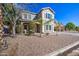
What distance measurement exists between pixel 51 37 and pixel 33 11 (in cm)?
65

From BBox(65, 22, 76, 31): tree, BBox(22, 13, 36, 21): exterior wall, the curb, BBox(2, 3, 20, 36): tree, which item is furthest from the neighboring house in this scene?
the curb

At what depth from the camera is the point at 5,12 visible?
16.3ft

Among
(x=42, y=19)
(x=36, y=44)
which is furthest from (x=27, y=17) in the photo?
(x=36, y=44)

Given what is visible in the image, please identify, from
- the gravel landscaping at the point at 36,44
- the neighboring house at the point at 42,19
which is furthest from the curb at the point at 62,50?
the neighboring house at the point at 42,19

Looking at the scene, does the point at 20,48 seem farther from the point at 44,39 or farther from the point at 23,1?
the point at 23,1

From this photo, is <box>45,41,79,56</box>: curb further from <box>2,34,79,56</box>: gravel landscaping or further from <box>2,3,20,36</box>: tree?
<box>2,3,20,36</box>: tree

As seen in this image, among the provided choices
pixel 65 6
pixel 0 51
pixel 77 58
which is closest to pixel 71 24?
pixel 65 6

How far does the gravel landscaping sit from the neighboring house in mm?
167

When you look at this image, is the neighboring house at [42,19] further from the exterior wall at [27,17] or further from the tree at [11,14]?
the tree at [11,14]

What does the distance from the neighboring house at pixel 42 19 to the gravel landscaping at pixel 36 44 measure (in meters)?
0.17

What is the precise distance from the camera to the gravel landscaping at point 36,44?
4793 millimetres

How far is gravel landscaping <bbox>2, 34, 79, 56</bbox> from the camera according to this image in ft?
15.7

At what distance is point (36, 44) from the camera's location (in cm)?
495

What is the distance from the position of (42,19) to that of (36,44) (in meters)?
0.54
